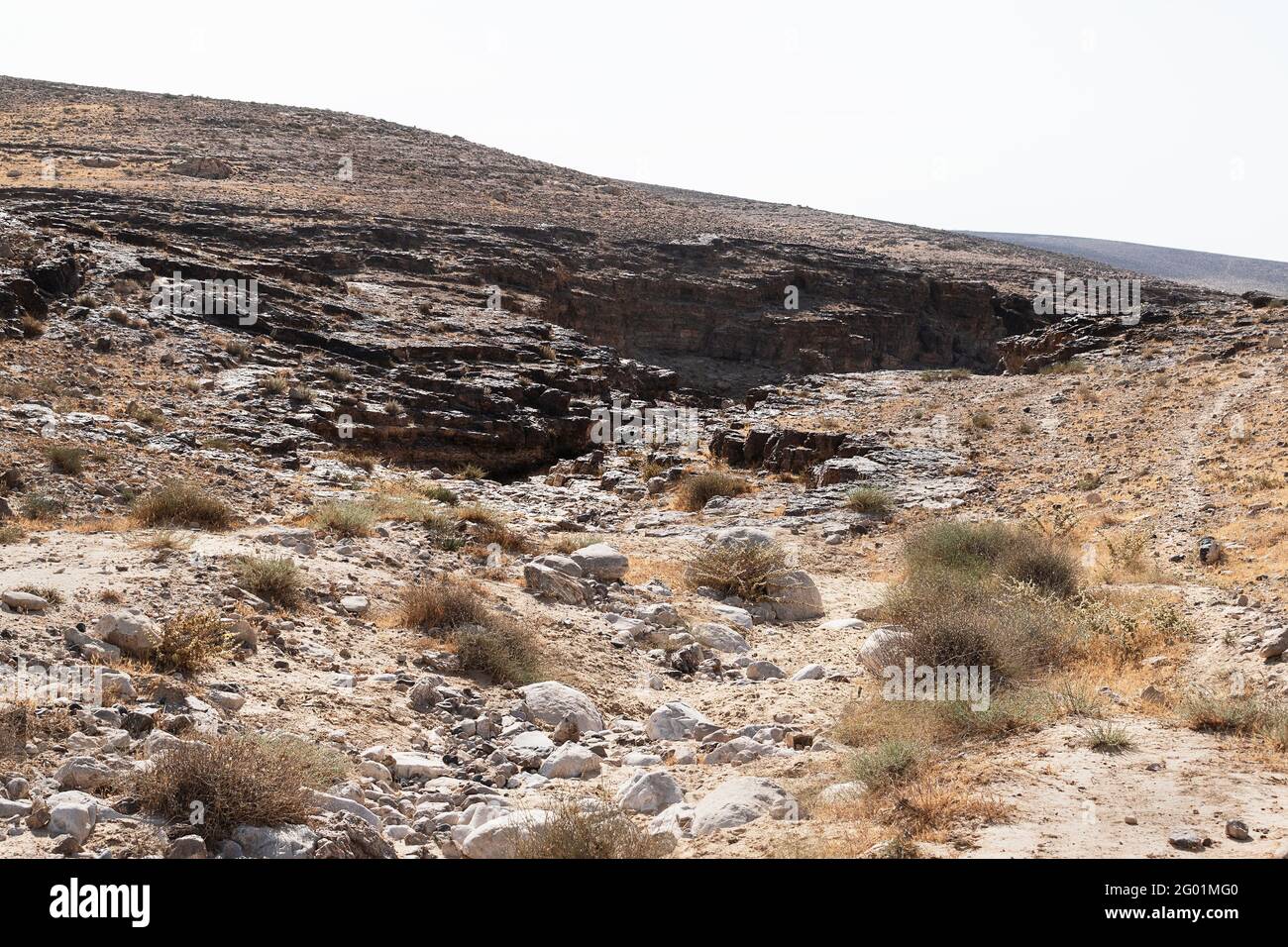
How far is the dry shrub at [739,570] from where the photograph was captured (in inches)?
452

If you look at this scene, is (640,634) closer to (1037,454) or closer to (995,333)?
(1037,454)

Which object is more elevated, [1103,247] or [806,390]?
[1103,247]

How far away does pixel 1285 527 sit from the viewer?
416 inches

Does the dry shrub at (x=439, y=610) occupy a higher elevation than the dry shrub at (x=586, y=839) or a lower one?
higher

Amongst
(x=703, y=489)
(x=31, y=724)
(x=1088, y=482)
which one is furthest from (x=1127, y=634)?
(x=703, y=489)

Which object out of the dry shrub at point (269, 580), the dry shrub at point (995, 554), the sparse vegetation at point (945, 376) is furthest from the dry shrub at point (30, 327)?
the sparse vegetation at point (945, 376)

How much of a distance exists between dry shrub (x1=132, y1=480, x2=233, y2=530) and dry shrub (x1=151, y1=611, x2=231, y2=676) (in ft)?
14.4

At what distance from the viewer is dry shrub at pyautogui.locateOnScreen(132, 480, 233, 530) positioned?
1098 centimetres

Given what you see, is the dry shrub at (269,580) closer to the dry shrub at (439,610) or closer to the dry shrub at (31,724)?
the dry shrub at (439,610)

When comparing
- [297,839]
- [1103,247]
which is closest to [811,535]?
[297,839]

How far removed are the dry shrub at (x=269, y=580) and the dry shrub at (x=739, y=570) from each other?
506 centimetres

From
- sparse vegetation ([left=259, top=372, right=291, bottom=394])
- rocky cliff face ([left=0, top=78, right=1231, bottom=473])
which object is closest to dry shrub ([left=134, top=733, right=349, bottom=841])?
rocky cliff face ([left=0, top=78, right=1231, bottom=473])

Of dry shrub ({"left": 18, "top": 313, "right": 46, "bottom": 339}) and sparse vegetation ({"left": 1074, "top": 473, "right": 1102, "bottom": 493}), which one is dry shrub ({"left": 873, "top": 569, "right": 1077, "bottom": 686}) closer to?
sparse vegetation ({"left": 1074, "top": 473, "right": 1102, "bottom": 493})
